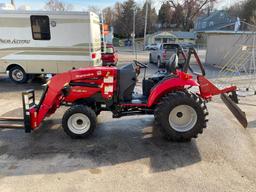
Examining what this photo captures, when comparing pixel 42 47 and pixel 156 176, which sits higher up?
pixel 42 47

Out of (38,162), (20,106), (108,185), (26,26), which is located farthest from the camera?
(26,26)

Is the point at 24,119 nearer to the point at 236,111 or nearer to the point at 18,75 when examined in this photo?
the point at 236,111

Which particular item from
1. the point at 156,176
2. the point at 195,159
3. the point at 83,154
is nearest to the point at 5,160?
the point at 83,154

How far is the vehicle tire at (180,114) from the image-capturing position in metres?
4.27

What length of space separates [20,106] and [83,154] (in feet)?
11.9

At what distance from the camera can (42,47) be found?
927 cm

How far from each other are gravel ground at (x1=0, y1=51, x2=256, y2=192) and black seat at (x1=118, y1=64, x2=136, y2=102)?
0.84m

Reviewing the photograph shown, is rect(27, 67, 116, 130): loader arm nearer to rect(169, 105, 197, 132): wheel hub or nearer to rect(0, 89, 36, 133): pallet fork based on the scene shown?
rect(0, 89, 36, 133): pallet fork

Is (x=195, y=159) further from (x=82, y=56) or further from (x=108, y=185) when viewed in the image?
(x=82, y=56)

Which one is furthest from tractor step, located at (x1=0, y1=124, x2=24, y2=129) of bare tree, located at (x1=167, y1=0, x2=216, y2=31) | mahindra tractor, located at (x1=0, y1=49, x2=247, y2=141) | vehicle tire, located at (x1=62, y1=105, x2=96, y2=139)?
bare tree, located at (x1=167, y1=0, x2=216, y2=31)

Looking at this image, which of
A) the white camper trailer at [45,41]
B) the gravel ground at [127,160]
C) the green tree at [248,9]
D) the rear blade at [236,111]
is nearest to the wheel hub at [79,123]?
the gravel ground at [127,160]

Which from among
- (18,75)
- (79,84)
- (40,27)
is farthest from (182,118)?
(18,75)

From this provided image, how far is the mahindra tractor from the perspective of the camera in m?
4.33

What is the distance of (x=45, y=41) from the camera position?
9.23m
